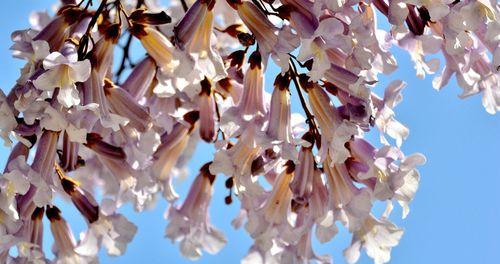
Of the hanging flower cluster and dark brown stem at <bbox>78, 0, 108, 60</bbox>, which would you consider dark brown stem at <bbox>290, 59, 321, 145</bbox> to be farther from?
dark brown stem at <bbox>78, 0, 108, 60</bbox>

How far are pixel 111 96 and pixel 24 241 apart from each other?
35 centimetres

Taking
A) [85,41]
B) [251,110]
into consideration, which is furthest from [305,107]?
[85,41]

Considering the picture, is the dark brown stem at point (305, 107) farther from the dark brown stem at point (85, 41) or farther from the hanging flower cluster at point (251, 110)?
the dark brown stem at point (85, 41)

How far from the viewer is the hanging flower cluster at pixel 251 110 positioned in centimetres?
173

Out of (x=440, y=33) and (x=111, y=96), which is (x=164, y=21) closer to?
(x=111, y=96)

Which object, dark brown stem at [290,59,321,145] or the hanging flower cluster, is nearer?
the hanging flower cluster

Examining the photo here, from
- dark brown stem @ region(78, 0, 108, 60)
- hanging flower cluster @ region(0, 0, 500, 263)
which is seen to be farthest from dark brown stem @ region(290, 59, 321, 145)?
dark brown stem @ region(78, 0, 108, 60)

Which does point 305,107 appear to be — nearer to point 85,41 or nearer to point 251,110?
point 251,110

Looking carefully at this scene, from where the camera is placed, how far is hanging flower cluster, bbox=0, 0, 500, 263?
5.67 feet

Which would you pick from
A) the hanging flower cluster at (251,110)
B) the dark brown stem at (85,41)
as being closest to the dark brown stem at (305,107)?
the hanging flower cluster at (251,110)

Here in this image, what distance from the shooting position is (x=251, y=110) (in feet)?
6.40

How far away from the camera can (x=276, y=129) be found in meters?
1.85

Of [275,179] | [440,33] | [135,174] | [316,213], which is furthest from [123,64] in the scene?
[440,33]

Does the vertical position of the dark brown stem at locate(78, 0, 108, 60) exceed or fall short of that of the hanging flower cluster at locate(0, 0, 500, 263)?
it exceeds it
